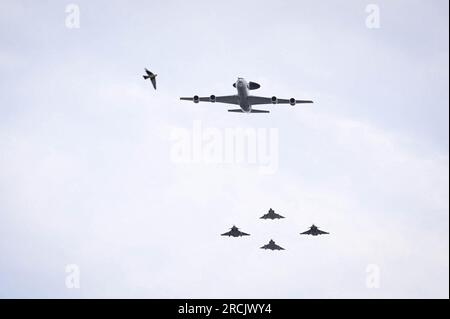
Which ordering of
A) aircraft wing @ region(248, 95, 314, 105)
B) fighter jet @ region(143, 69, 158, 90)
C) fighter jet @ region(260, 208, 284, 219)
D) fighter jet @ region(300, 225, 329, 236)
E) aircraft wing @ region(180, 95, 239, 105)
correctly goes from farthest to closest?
fighter jet @ region(300, 225, 329, 236) → fighter jet @ region(260, 208, 284, 219) → aircraft wing @ region(180, 95, 239, 105) → aircraft wing @ region(248, 95, 314, 105) → fighter jet @ region(143, 69, 158, 90)

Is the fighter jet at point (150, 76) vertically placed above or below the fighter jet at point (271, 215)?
above

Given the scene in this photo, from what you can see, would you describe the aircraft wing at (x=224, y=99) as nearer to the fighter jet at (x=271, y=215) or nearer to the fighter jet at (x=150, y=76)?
the fighter jet at (x=150, y=76)

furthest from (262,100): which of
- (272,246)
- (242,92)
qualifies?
(272,246)

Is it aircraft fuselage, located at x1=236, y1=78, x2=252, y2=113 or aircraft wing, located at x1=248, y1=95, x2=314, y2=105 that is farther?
aircraft wing, located at x1=248, y1=95, x2=314, y2=105

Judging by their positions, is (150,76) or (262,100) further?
(262,100)

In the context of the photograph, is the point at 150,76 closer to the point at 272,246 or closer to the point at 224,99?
the point at 224,99

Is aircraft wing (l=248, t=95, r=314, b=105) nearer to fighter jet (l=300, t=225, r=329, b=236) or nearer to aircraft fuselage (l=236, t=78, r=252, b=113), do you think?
aircraft fuselage (l=236, t=78, r=252, b=113)

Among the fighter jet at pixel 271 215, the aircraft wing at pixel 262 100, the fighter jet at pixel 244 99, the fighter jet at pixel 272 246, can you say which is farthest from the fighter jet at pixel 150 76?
the fighter jet at pixel 272 246

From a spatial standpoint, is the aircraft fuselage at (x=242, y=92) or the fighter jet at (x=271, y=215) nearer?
the aircraft fuselage at (x=242, y=92)

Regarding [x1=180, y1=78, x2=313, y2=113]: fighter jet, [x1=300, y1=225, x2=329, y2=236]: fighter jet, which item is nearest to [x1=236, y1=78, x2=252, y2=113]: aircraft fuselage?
[x1=180, y1=78, x2=313, y2=113]: fighter jet
